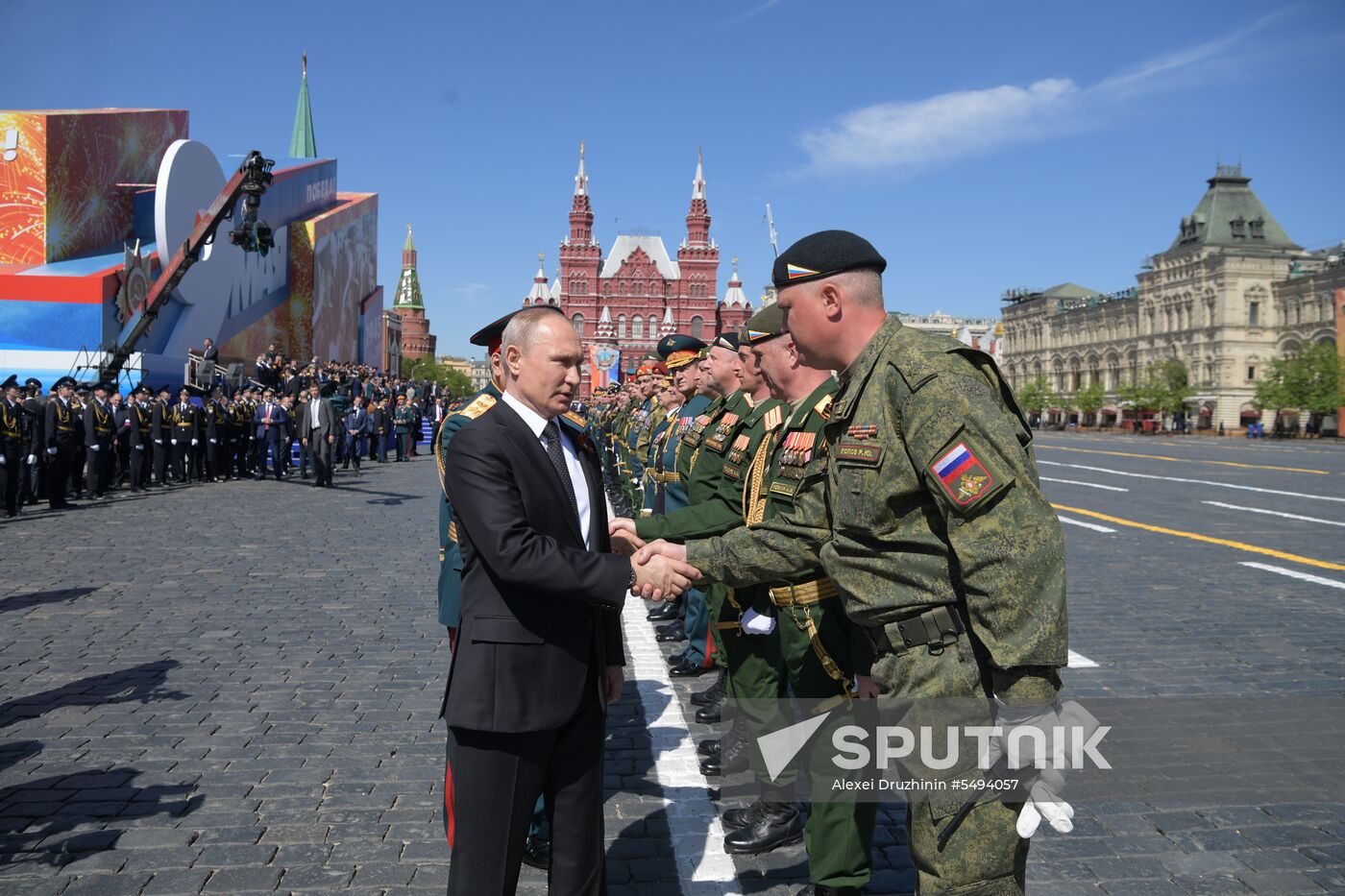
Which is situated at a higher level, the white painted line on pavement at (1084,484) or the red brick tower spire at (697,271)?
the red brick tower spire at (697,271)

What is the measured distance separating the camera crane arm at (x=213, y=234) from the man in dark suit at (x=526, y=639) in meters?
15.8

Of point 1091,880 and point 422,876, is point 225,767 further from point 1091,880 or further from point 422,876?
point 1091,880

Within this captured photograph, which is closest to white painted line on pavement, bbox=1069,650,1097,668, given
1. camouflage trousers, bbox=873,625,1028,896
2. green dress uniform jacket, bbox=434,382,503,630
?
green dress uniform jacket, bbox=434,382,503,630

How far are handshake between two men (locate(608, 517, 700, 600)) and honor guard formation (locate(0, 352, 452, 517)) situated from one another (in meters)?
14.5

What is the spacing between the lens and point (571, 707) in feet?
8.48

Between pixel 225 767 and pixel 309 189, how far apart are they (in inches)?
2109

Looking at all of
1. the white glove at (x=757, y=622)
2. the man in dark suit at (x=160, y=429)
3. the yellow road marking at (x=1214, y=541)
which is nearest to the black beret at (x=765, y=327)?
the white glove at (x=757, y=622)

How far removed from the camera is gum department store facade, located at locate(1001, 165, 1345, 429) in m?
82.2

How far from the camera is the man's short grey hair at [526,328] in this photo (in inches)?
108

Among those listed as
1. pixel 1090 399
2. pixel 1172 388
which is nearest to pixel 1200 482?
pixel 1172 388

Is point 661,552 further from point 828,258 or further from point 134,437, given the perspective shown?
point 134,437

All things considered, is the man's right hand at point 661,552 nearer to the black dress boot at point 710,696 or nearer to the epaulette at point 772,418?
the epaulette at point 772,418

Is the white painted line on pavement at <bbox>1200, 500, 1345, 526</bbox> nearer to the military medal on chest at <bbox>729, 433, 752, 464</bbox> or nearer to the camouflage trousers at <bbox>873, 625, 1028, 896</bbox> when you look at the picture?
the military medal on chest at <bbox>729, 433, 752, 464</bbox>

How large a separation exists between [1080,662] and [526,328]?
18.4ft
